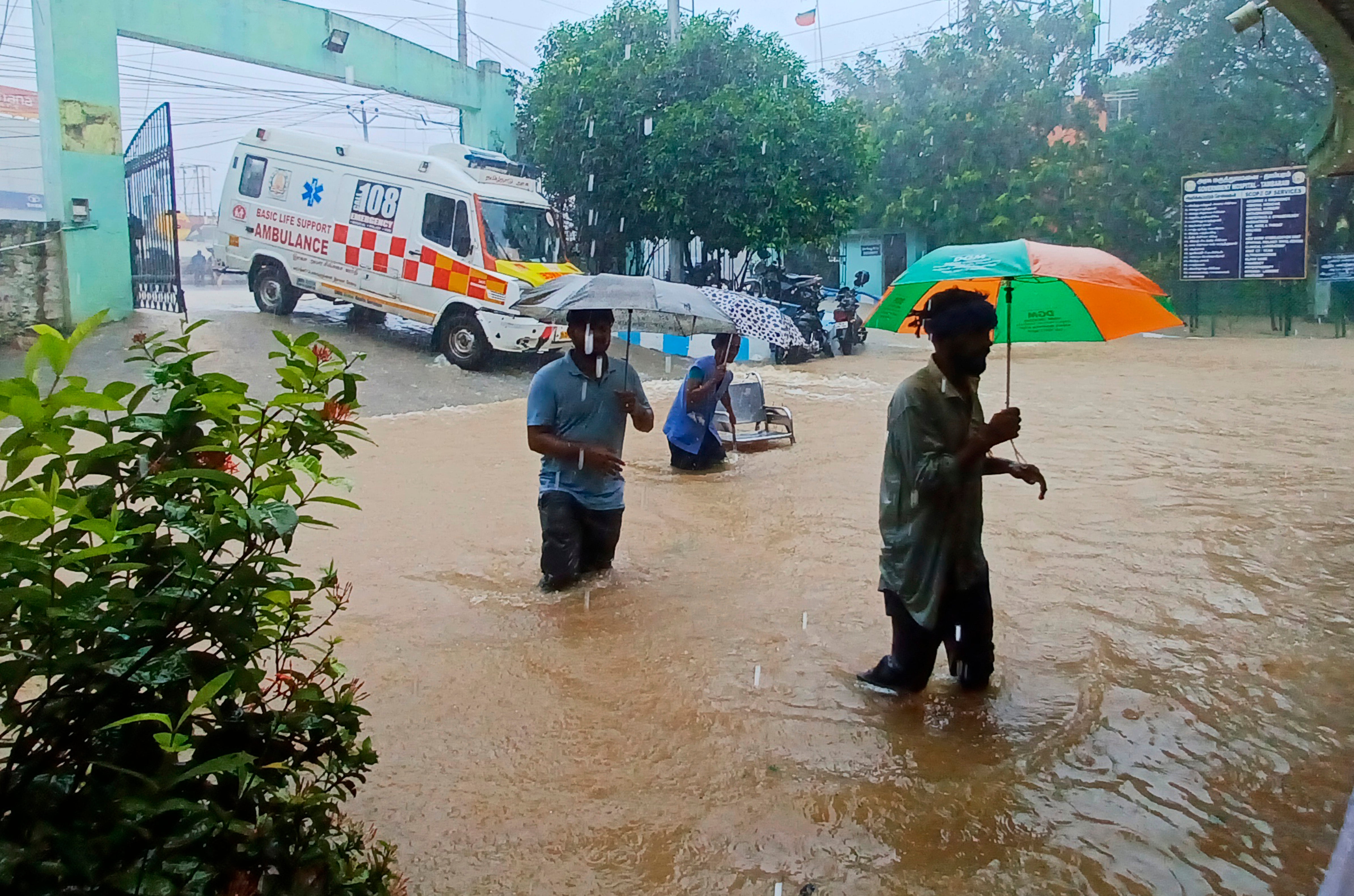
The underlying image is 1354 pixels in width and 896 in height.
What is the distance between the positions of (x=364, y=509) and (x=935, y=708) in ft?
15.7

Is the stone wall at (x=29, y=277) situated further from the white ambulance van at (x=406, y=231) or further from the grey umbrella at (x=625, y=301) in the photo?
the grey umbrella at (x=625, y=301)

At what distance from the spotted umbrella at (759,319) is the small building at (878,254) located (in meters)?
17.5

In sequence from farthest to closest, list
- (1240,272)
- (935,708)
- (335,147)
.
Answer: (1240,272), (335,147), (935,708)

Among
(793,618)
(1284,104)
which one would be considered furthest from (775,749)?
(1284,104)

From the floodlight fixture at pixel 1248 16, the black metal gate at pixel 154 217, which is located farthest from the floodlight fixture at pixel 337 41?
the floodlight fixture at pixel 1248 16

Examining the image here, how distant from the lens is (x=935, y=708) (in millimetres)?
3961

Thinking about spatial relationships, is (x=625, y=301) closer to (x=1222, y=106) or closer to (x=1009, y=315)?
(x=1009, y=315)

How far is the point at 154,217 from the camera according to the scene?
13.8 metres

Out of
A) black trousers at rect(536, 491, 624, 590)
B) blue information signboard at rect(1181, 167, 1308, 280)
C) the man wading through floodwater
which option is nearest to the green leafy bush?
the man wading through floodwater

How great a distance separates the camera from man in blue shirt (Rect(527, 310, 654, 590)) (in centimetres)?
505

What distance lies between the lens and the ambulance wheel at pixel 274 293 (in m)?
14.8

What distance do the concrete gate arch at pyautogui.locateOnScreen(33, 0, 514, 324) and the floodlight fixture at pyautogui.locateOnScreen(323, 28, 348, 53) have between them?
4 cm

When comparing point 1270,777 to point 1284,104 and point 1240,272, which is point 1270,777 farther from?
point 1284,104

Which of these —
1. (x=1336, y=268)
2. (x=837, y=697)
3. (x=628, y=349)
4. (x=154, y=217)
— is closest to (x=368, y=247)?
(x=154, y=217)
